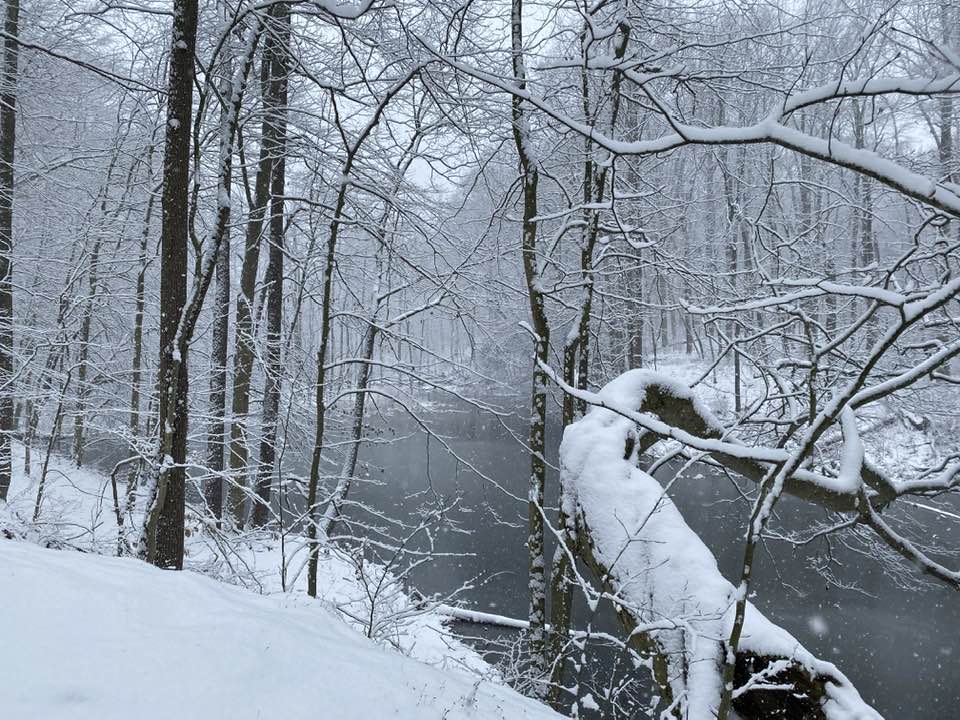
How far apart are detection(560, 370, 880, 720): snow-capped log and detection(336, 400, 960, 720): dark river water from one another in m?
1.68

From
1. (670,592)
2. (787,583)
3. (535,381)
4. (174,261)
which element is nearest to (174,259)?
(174,261)

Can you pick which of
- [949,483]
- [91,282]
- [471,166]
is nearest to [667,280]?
[471,166]

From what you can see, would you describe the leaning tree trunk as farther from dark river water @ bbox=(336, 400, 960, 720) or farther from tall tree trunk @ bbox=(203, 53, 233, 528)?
tall tree trunk @ bbox=(203, 53, 233, 528)

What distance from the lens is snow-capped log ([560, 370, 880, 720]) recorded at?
3004 mm

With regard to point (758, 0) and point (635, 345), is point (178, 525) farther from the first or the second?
point (635, 345)

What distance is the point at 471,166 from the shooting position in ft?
22.6

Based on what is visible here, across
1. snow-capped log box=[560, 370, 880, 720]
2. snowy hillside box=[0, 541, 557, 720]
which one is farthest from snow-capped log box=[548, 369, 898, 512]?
snowy hillside box=[0, 541, 557, 720]

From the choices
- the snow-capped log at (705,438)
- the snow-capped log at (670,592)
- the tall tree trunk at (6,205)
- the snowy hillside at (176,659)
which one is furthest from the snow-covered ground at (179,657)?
the tall tree trunk at (6,205)

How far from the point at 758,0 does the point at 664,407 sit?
4239 millimetres

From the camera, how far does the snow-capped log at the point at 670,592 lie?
3004 millimetres

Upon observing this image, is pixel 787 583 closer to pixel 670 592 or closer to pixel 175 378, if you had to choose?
pixel 670 592

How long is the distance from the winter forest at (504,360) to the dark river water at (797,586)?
8 centimetres

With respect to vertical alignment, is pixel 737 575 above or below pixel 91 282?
below

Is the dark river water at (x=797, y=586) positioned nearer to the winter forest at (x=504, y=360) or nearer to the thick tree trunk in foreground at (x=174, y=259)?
the winter forest at (x=504, y=360)
